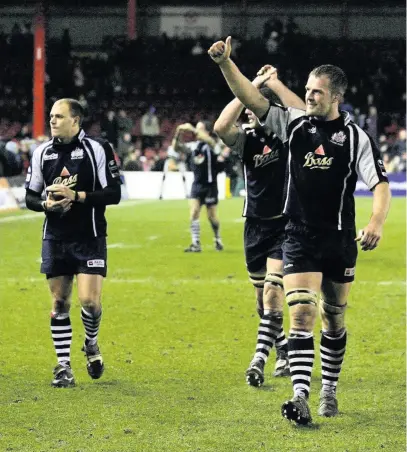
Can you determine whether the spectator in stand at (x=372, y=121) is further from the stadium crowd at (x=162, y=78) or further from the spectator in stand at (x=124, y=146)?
the spectator in stand at (x=124, y=146)

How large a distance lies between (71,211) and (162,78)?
40013 millimetres

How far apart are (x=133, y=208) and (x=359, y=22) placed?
17.8m

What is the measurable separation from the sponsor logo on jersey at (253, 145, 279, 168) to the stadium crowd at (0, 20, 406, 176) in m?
35.1

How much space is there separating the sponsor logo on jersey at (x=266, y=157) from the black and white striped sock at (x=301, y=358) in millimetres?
2140

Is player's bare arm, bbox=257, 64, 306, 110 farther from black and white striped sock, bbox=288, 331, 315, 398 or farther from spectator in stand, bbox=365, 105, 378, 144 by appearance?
spectator in stand, bbox=365, 105, 378, 144

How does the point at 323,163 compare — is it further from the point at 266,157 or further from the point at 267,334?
the point at 267,334

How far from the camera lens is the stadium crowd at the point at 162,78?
4672cm

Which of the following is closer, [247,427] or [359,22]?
[247,427]

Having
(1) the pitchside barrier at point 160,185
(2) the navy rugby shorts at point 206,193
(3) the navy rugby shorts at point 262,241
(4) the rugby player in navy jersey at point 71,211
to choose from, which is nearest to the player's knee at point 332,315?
(3) the navy rugby shorts at point 262,241

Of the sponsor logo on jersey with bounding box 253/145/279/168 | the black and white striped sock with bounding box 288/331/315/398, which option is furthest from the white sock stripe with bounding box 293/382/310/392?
the sponsor logo on jersey with bounding box 253/145/279/168

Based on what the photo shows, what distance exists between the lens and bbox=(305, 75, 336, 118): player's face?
766cm

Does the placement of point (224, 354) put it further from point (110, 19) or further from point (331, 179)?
point (110, 19)

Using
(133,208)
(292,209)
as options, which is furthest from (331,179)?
(133,208)

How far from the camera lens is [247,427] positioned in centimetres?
771
